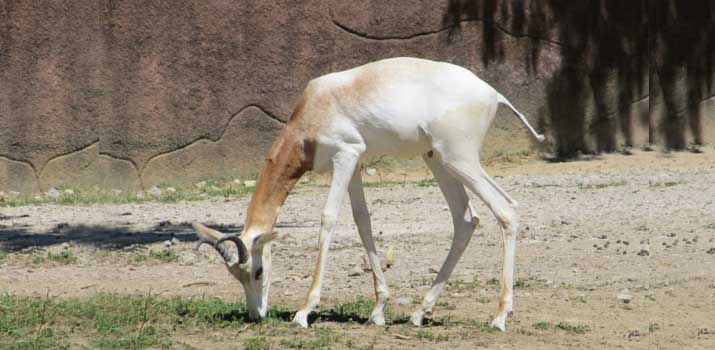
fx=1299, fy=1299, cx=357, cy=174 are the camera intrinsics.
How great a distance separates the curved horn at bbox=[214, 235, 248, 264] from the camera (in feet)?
19.6

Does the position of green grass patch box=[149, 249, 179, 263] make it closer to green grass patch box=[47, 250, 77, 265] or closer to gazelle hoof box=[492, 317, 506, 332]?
green grass patch box=[47, 250, 77, 265]

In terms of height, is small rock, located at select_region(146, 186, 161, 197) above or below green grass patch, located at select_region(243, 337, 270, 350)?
below

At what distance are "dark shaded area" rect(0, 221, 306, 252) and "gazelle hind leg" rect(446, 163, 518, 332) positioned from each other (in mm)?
3113

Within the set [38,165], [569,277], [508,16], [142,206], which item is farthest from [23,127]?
[569,277]

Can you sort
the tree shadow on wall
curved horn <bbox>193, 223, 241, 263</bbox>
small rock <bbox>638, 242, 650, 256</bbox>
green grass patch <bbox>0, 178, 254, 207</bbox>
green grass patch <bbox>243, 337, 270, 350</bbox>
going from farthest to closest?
the tree shadow on wall, green grass patch <bbox>0, 178, 254, 207</bbox>, small rock <bbox>638, 242, 650, 256</bbox>, curved horn <bbox>193, 223, 241, 263</bbox>, green grass patch <bbox>243, 337, 270, 350</bbox>

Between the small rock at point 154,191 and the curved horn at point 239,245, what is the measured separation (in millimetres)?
5315

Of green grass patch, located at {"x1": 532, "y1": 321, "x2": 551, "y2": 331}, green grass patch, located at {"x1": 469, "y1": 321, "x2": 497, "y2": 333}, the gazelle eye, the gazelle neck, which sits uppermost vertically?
the gazelle neck

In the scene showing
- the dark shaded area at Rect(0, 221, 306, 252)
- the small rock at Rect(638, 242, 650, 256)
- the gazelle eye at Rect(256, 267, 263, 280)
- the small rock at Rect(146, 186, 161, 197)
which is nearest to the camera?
the gazelle eye at Rect(256, 267, 263, 280)

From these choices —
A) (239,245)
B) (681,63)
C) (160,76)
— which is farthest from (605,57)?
(239,245)

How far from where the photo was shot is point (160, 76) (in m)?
11.6

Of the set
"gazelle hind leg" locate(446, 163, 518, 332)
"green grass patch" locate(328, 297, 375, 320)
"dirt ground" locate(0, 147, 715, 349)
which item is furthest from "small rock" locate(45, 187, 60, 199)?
"gazelle hind leg" locate(446, 163, 518, 332)

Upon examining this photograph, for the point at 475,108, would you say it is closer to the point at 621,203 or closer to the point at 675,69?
the point at 621,203

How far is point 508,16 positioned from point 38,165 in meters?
4.61

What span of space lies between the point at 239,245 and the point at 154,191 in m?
5.58
